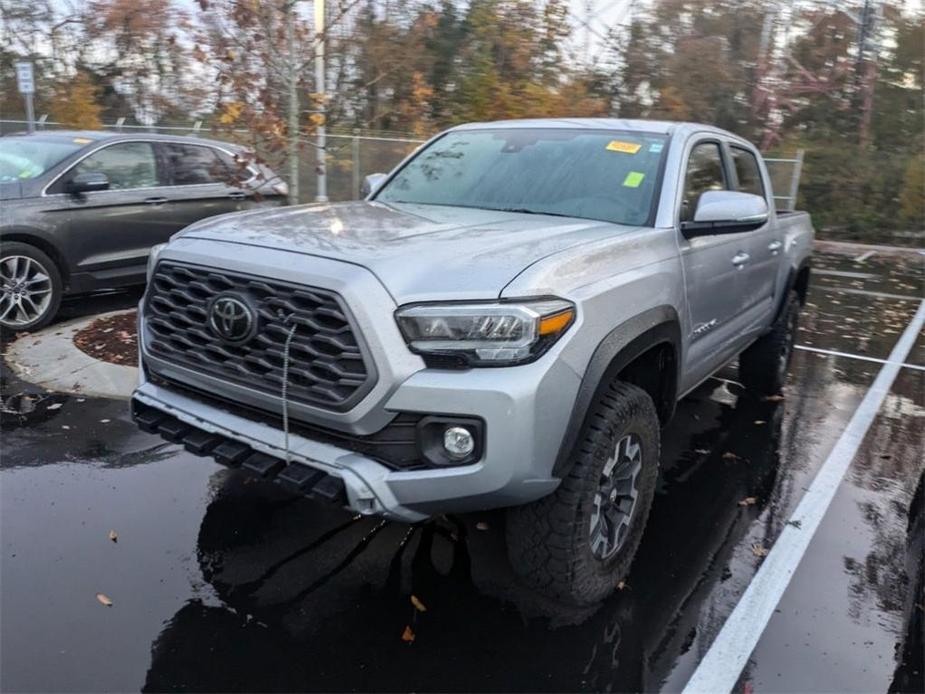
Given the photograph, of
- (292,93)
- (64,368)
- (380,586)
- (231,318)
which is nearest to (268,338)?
(231,318)

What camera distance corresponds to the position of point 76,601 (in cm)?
308

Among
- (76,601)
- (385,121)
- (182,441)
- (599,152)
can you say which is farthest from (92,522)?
(385,121)

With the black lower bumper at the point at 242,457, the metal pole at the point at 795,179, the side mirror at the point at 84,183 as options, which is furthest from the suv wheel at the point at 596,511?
the metal pole at the point at 795,179

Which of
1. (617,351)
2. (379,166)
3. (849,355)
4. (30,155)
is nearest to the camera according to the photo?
(617,351)

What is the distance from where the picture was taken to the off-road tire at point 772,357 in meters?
5.91

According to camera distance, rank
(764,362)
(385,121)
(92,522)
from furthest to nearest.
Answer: (385,121) < (764,362) < (92,522)

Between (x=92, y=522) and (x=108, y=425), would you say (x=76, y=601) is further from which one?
(x=108, y=425)

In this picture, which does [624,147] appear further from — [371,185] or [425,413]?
[425,413]

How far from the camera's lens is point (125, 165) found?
7371 millimetres

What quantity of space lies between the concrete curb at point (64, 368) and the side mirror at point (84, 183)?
125 cm

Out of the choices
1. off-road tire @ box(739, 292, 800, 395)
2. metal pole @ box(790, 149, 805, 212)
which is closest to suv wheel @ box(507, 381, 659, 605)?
off-road tire @ box(739, 292, 800, 395)

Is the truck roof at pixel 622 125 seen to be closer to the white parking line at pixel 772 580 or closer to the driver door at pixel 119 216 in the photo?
the white parking line at pixel 772 580

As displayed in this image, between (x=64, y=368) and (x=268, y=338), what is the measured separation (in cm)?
367

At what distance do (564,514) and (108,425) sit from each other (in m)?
3.21
